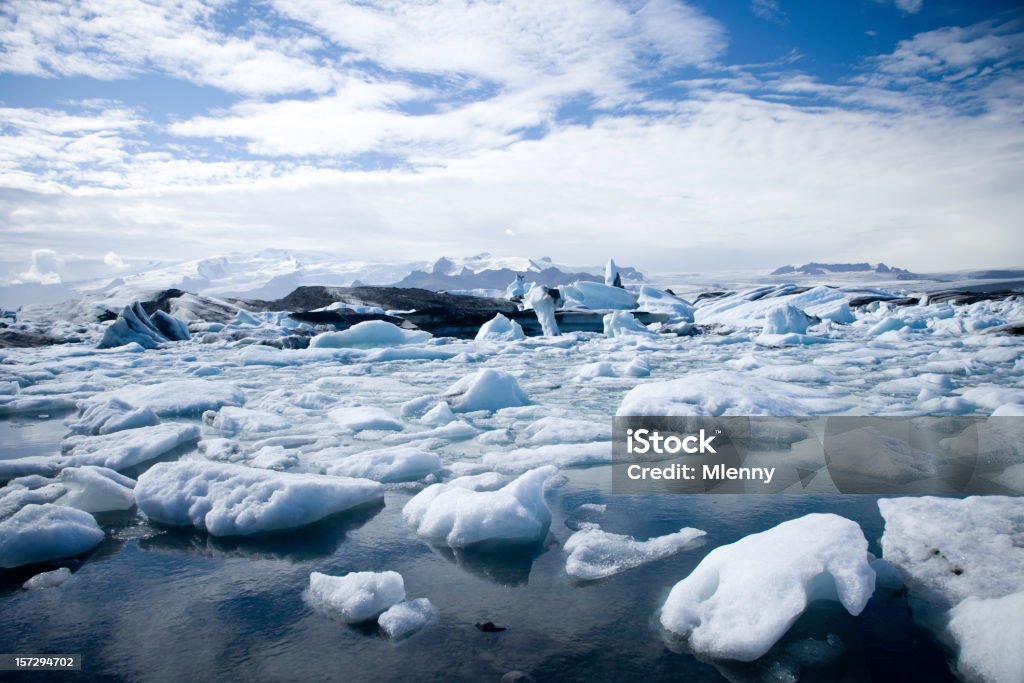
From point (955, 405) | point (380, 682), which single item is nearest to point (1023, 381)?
point (955, 405)

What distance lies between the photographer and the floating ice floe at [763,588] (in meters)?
1.93

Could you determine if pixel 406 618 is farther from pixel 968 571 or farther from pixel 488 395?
pixel 488 395

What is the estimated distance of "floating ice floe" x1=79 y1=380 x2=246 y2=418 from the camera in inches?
250

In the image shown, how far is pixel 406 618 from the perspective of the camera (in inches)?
83.7

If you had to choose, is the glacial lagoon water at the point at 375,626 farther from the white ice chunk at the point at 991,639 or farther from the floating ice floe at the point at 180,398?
the floating ice floe at the point at 180,398

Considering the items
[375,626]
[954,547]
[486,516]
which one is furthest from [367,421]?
[954,547]

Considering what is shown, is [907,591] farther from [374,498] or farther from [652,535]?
[374,498]

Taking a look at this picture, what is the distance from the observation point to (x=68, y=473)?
3.31 metres

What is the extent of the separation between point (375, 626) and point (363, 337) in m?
14.2

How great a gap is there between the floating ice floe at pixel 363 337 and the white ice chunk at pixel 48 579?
13.2m

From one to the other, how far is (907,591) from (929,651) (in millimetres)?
405

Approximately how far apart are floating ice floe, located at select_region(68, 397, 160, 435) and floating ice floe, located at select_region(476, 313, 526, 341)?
42.8 ft

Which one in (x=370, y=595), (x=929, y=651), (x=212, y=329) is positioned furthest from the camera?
(x=212, y=329)

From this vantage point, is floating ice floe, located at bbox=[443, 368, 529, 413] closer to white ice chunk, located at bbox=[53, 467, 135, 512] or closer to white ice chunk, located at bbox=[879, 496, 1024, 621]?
white ice chunk, located at bbox=[53, 467, 135, 512]
